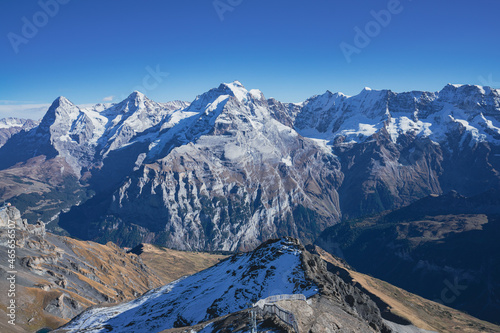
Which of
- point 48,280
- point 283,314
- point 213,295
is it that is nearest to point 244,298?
point 213,295

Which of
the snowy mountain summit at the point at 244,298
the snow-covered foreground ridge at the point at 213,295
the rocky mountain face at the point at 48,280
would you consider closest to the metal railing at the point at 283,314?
the snowy mountain summit at the point at 244,298

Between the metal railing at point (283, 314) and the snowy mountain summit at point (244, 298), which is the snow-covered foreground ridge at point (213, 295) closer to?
the snowy mountain summit at point (244, 298)

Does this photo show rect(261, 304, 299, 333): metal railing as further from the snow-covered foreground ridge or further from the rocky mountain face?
the rocky mountain face

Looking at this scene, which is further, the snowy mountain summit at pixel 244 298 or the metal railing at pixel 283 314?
the snowy mountain summit at pixel 244 298

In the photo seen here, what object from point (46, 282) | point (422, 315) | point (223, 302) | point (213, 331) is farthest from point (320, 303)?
point (422, 315)

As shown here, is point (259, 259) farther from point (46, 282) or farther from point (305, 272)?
point (46, 282)
